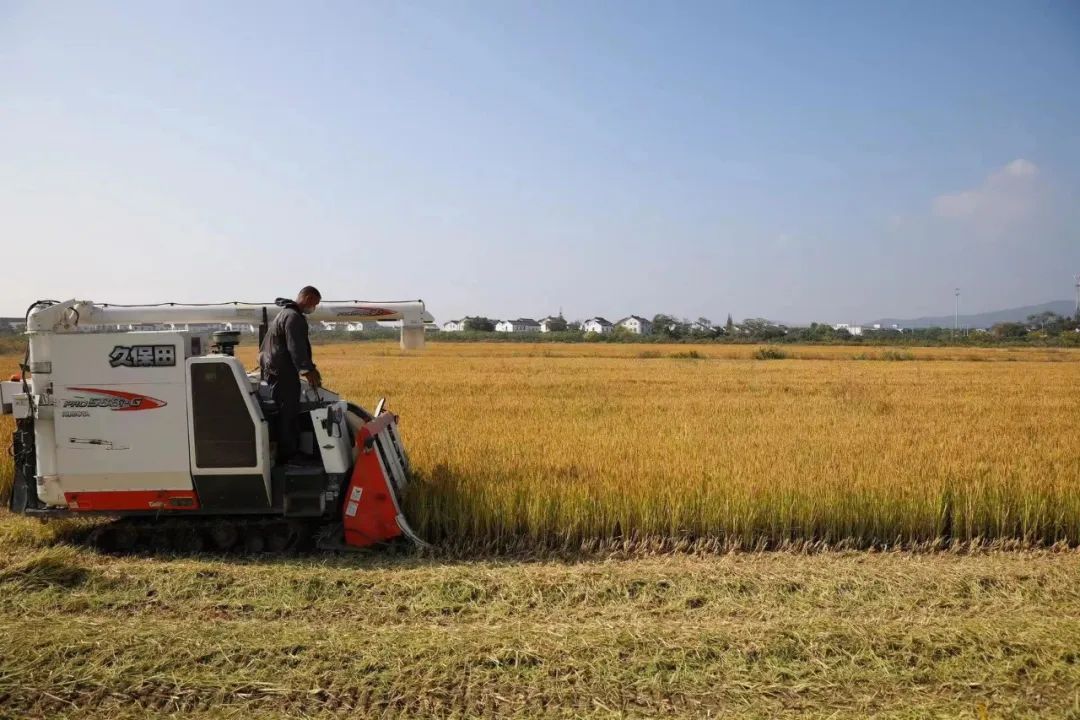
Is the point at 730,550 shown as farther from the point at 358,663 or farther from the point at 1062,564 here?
the point at 358,663

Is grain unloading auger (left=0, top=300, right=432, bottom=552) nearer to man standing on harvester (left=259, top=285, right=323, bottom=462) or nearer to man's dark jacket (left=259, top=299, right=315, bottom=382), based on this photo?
man standing on harvester (left=259, top=285, right=323, bottom=462)

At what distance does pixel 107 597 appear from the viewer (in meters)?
5.39

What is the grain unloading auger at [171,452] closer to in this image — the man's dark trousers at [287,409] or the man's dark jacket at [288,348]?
the man's dark trousers at [287,409]

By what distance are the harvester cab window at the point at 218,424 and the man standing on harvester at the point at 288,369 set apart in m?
0.41

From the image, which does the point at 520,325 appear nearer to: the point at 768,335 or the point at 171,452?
the point at 768,335

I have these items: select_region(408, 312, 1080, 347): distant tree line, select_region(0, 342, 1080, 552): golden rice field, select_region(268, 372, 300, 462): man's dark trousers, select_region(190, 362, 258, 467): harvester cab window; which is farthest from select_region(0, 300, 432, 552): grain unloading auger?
select_region(408, 312, 1080, 347): distant tree line

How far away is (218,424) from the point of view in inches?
252

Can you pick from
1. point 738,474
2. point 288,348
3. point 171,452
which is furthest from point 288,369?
point 738,474

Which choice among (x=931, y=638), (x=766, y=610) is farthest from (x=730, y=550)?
(x=931, y=638)

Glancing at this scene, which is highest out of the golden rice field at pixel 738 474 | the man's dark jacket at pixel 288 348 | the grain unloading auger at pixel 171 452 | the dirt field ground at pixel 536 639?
the man's dark jacket at pixel 288 348

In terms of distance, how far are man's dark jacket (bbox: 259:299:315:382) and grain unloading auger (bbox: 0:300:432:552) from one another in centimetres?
29

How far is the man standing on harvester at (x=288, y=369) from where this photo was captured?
6703 mm

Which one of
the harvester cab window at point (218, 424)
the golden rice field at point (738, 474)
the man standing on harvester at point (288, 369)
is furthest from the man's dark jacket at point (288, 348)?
the golden rice field at point (738, 474)

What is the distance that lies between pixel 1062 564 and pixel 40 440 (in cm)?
887
